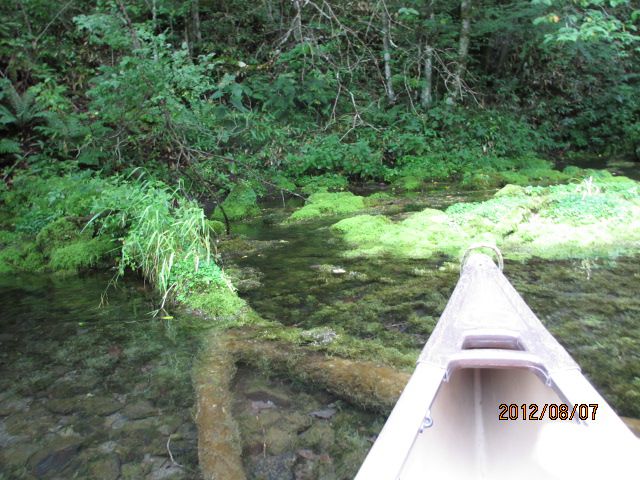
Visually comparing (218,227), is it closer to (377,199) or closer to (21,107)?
(377,199)

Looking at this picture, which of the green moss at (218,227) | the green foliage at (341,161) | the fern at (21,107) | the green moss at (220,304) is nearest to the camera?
the green moss at (220,304)

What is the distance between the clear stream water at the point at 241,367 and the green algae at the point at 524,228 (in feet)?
1.47

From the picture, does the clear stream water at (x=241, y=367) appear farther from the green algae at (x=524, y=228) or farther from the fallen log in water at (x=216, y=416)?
the green algae at (x=524, y=228)

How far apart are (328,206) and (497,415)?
6.83 m

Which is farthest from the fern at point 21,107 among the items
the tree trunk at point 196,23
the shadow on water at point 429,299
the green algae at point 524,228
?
the green algae at point 524,228

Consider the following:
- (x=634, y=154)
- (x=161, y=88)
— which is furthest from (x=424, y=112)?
(x=161, y=88)

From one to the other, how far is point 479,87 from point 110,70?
1198 cm

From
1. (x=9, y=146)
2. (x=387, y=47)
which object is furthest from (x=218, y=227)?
(x=387, y=47)

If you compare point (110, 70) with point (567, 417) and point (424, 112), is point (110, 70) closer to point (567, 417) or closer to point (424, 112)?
point (567, 417)

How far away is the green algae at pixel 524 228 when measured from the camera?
586 centimetres

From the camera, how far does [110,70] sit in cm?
621

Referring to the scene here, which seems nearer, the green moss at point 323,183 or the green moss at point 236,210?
the green moss at point 236,210

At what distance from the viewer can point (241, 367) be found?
3574 mm

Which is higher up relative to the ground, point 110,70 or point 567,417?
point 110,70
